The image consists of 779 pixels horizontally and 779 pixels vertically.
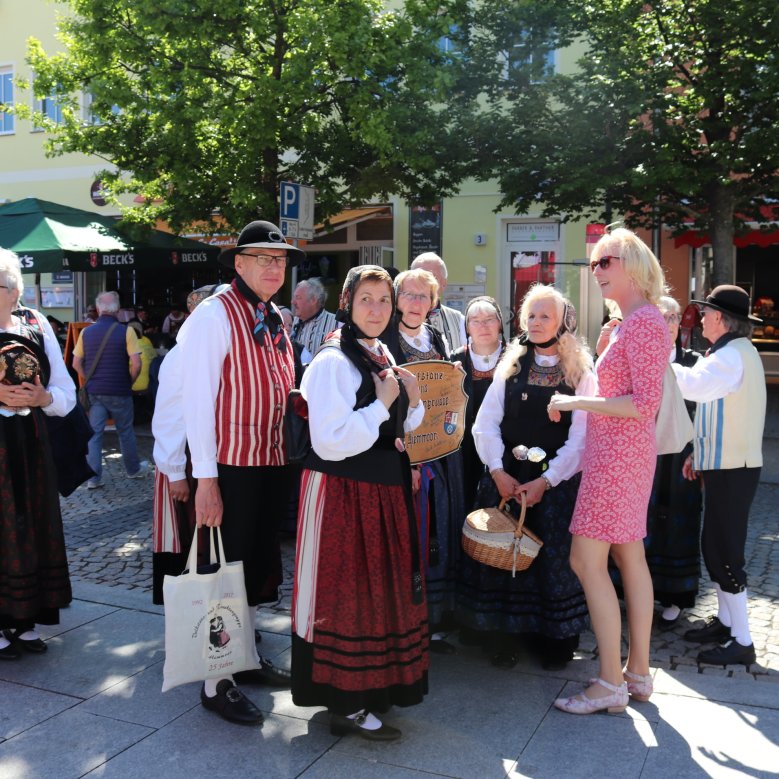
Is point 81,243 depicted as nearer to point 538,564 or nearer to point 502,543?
point 538,564

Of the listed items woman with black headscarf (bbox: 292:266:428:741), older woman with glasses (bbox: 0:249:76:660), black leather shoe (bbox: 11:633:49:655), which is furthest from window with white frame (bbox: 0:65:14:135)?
woman with black headscarf (bbox: 292:266:428:741)

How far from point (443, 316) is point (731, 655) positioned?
8.15ft

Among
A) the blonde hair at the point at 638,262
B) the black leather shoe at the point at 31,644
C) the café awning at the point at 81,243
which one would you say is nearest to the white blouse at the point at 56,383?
the black leather shoe at the point at 31,644

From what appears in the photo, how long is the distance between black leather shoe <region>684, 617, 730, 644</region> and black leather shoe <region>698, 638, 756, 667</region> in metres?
0.16

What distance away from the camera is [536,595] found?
4004 millimetres

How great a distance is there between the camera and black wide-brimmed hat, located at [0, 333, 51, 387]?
13.0 ft

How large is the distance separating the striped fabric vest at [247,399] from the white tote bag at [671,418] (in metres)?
1.60

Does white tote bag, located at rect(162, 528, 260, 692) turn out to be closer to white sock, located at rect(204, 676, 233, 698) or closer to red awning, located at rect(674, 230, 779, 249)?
white sock, located at rect(204, 676, 233, 698)

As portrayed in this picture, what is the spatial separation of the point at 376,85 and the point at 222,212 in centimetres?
262

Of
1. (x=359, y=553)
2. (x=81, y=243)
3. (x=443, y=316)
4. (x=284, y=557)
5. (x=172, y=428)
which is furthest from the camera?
(x=81, y=243)

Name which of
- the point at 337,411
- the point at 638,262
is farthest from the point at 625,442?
the point at 337,411

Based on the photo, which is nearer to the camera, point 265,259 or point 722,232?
point 265,259

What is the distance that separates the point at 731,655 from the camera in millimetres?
4098

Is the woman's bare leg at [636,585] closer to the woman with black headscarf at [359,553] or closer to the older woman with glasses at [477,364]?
the woman with black headscarf at [359,553]
